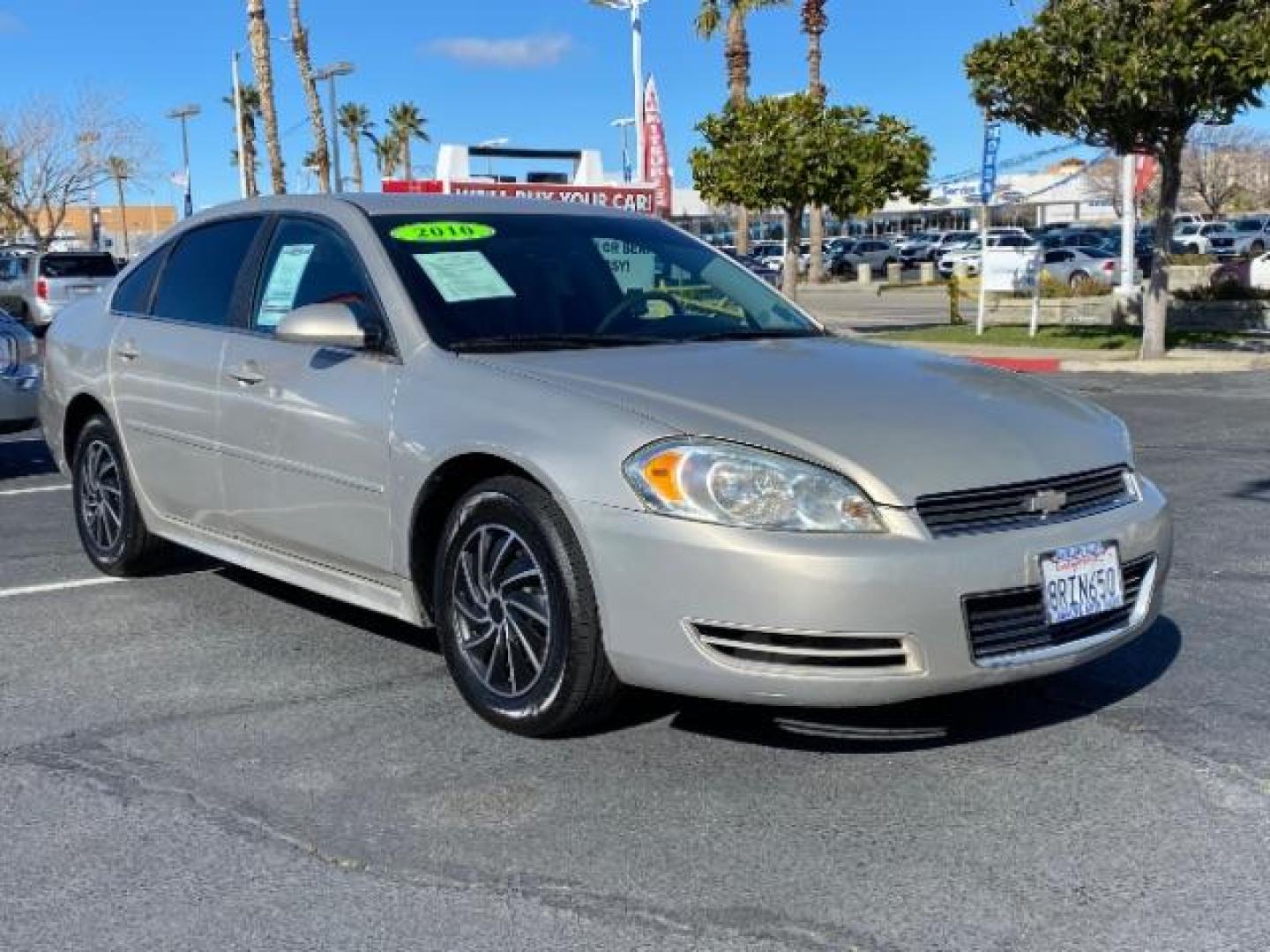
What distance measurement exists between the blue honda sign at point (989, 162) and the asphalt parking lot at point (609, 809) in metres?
17.1

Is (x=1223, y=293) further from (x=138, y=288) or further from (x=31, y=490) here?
(x=138, y=288)

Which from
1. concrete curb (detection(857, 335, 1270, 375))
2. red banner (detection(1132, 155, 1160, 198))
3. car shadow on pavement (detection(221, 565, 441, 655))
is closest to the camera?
car shadow on pavement (detection(221, 565, 441, 655))

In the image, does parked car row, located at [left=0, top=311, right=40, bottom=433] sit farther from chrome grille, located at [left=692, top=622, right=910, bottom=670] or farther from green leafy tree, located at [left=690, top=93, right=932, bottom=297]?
green leafy tree, located at [left=690, top=93, right=932, bottom=297]

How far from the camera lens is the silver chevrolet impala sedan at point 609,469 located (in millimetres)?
3598

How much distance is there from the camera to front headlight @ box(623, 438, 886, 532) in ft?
11.8

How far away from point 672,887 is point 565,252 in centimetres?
259

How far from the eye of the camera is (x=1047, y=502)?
3816 mm

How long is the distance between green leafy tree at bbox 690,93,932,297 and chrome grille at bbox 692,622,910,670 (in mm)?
20297

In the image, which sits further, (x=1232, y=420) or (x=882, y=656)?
(x=1232, y=420)

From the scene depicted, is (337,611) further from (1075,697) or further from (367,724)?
(1075,697)

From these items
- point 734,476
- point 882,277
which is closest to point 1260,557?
point 734,476

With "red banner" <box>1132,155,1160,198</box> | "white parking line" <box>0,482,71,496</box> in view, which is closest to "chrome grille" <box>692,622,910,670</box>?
"white parking line" <box>0,482,71,496</box>

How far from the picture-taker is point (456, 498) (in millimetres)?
4297

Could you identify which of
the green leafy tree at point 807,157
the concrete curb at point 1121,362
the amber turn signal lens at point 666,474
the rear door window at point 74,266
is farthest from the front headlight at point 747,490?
the rear door window at point 74,266
